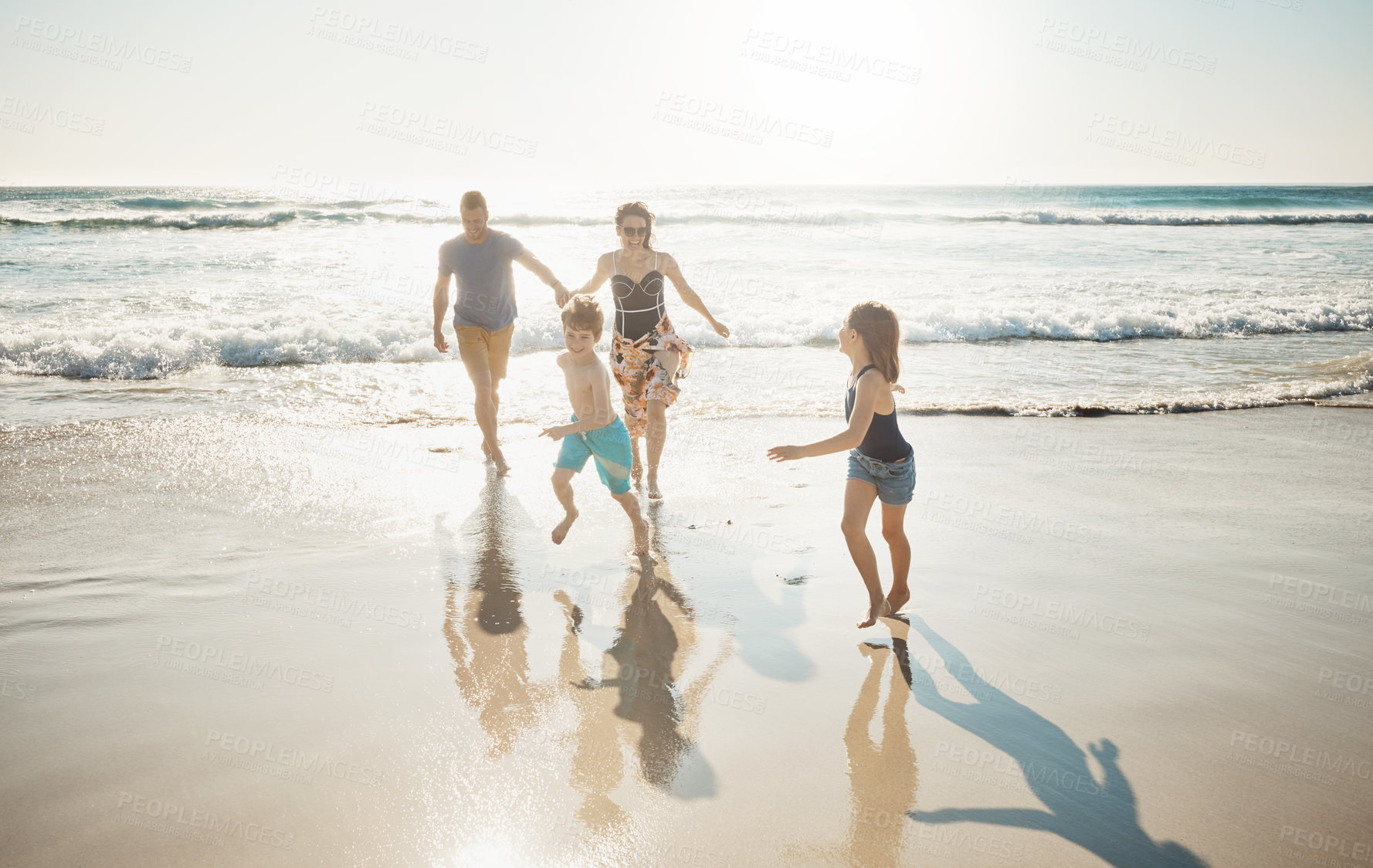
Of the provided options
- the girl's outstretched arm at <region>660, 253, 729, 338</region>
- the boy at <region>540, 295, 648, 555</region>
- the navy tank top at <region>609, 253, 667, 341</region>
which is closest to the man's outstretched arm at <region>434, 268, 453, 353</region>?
the navy tank top at <region>609, 253, 667, 341</region>

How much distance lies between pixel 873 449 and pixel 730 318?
8.91 meters

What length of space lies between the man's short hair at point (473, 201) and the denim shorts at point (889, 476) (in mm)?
3671

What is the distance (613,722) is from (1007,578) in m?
2.32

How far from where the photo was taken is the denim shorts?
138 inches

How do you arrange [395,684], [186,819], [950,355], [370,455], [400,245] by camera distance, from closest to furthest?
1. [186,819]
2. [395,684]
3. [370,455]
4. [950,355]
5. [400,245]

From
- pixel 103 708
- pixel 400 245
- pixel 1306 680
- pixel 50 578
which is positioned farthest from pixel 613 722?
pixel 400 245

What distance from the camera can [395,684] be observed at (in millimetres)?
3002

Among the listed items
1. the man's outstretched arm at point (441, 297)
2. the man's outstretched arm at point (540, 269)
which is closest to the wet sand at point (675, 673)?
the man's outstretched arm at point (441, 297)

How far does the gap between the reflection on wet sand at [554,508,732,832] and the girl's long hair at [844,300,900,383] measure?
4.64 feet

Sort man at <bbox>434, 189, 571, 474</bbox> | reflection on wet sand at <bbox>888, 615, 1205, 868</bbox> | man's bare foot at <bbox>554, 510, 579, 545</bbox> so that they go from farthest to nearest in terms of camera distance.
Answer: man at <bbox>434, 189, 571, 474</bbox> → man's bare foot at <bbox>554, 510, 579, 545</bbox> → reflection on wet sand at <bbox>888, 615, 1205, 868</bbox>

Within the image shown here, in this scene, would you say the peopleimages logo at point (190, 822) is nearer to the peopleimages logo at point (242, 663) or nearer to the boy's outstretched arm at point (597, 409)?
the peopleimages logo at point (242, 663)

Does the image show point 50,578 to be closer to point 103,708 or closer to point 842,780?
point 103,708

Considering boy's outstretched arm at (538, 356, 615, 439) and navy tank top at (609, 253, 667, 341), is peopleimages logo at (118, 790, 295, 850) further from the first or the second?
navy tank top at (609, 253, 667, 341)

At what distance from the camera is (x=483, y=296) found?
6.02m
